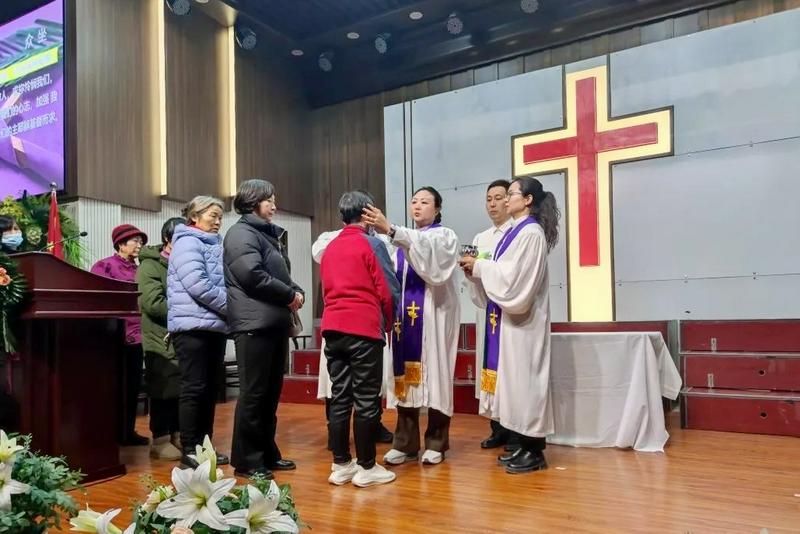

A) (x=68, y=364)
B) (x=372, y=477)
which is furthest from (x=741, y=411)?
(x=68, y=364)

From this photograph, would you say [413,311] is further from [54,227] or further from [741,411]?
[54,227]

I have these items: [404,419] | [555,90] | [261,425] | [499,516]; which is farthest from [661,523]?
[555,90]

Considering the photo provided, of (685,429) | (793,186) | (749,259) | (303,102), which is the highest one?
(303,102)

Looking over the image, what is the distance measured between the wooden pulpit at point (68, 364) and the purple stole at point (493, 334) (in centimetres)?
174

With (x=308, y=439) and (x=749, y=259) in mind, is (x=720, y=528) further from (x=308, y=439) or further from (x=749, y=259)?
(x=749, y=259)

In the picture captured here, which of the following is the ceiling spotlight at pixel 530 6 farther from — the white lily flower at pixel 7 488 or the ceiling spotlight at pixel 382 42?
the white lily flower at pixel 7 488

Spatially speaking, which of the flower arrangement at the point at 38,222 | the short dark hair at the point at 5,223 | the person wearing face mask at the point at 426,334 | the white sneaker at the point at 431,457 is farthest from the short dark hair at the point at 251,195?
the flower arrangement at the point at 38,222

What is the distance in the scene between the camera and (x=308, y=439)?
3.87 m

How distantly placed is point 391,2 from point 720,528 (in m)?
5.58

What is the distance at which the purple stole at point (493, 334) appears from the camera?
306cm

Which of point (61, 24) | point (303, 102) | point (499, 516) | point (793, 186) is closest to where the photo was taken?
point (499, 516)

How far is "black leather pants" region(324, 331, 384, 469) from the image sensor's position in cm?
265

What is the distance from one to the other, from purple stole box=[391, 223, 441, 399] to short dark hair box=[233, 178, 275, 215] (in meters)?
0.72

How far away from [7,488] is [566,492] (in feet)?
6.74
